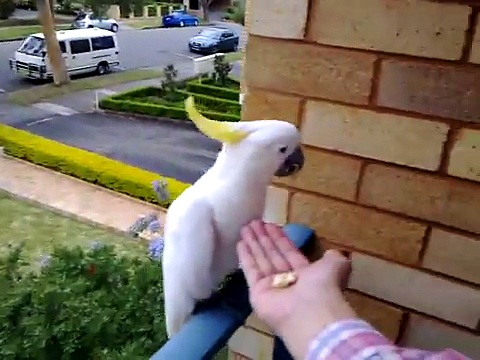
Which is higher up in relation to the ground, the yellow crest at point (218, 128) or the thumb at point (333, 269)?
the yellow crest at point (218, 128)

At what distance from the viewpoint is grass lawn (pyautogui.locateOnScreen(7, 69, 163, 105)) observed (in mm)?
6926

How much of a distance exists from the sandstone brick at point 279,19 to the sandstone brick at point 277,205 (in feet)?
0.74

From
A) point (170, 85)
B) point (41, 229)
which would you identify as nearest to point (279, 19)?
point (41, 229)

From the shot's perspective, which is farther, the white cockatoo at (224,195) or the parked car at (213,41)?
the parked car at (213,41)

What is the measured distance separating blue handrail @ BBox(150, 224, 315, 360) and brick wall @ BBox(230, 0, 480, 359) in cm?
23

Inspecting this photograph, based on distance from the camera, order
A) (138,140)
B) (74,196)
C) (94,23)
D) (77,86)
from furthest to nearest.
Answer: (94,23) < (77,86) < (138,140) < (74,196)

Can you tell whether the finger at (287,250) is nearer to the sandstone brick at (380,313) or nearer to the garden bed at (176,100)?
the sandstone brick at (380,313)

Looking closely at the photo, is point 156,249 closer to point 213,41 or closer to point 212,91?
point 212,91

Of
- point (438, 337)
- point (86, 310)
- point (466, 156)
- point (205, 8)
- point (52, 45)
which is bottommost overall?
point (205, 8)

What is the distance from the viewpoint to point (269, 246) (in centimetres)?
61

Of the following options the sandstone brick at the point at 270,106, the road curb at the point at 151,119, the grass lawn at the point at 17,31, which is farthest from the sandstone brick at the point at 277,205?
the grass lawn at the point at 17,31

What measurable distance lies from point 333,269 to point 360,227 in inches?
10.9

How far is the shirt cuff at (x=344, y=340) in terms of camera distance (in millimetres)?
479

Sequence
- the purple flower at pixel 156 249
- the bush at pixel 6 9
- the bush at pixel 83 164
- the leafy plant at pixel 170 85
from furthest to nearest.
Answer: the bush at pixel 6 9 → the leafy plant at pixel 170 85 → the bush at pixel 83 164 → the purple flower at pixel 156 249
